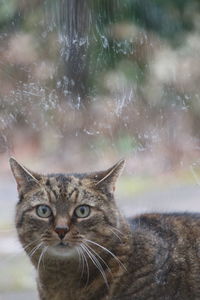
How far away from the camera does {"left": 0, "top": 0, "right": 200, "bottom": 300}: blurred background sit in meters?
1.65

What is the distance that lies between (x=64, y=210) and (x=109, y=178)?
13cm

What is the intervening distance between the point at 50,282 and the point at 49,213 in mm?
166

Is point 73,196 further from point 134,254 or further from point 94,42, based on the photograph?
point 94,42

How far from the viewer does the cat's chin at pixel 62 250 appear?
4.58ft

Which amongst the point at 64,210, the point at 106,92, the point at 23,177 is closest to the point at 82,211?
the point at 64,210

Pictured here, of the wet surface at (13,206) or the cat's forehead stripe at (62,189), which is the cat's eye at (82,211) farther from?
the wet surface at (13,206)

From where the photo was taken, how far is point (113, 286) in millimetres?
1418

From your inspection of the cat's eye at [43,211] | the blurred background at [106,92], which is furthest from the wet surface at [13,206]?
the cat's eye at [43,211]

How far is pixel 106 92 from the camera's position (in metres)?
1.69

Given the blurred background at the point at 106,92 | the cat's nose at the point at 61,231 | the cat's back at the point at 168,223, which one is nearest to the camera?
the cat's nose at the point at 61,231

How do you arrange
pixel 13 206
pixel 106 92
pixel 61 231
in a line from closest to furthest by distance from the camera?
pixel 61 231 → pixel 13 206 → pixel 106 92

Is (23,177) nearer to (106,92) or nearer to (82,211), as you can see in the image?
(82,211)

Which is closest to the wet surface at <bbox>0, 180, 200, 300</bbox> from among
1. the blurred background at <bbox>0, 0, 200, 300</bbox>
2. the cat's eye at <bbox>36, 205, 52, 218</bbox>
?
the blurred background at <bbox>0, 0, 200, 300</bbox>

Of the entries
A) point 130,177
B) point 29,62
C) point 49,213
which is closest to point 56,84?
point 29,62
